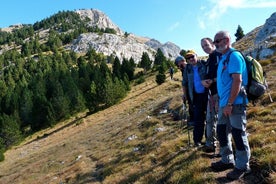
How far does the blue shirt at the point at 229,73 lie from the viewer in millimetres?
7008

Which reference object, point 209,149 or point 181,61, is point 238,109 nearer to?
point 209,149

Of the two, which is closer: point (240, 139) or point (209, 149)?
point (240, 139)

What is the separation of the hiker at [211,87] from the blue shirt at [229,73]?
1637 millimetres

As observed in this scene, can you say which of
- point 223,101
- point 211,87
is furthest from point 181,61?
point 223,101

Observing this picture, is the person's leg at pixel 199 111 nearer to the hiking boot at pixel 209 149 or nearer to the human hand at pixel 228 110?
the hiking boot at pixel 209 149

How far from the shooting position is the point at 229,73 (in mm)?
7109

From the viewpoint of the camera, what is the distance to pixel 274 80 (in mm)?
19125

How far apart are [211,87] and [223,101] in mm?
2153

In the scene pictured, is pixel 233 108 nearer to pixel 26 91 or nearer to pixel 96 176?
pixel 96 176

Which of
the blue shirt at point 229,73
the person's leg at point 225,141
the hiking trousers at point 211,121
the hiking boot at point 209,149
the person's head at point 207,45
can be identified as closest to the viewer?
the blue shirt at point 229,73

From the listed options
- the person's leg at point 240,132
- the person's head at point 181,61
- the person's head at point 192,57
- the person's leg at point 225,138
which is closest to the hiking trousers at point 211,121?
the person's head at point 192,57

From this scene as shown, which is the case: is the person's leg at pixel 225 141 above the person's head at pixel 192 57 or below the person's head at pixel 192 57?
below

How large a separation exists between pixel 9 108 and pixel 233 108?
86281mm

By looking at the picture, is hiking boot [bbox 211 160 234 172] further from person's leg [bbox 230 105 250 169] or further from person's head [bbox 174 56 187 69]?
person's head [bbox 174 56 187 69]
